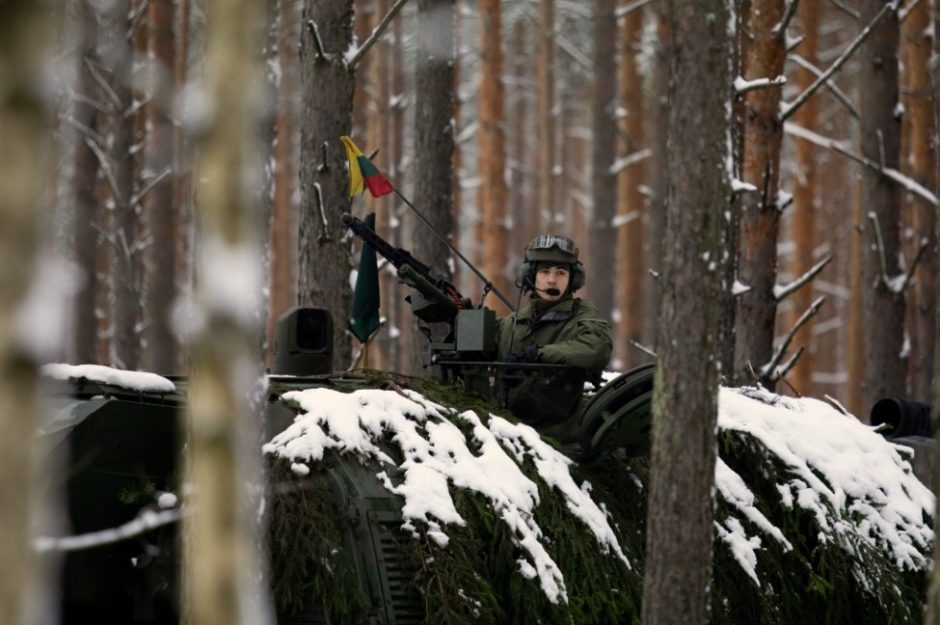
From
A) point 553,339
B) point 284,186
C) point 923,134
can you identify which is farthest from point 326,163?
point 284,186

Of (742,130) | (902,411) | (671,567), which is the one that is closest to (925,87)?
(742,130)

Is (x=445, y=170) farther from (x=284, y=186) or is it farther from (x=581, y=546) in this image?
(x=284, y=186)

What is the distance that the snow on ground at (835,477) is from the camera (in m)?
8.26

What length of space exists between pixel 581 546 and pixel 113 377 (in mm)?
2416

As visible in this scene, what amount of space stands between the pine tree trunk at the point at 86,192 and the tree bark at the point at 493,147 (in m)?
6.04

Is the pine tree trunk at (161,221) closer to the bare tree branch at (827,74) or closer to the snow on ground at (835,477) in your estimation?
the bare tree branch at (827,74)

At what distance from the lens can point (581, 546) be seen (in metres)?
7.19

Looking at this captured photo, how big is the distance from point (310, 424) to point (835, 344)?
33.4m

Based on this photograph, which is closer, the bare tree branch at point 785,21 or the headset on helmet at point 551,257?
the headset on helmet at point 551,257

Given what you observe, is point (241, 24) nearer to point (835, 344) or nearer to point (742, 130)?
point (742, 130)

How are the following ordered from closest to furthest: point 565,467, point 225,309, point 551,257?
1. point 225,309
2. point 565,467
3. point 551,257

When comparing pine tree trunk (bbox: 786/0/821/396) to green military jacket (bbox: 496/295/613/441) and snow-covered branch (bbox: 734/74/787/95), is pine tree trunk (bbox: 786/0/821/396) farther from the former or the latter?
green military jacket (bbox: 496/295/613/441)

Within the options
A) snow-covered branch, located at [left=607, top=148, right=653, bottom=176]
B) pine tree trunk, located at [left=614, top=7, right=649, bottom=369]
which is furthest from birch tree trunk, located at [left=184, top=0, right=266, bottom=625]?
pine tree trunk, located at [left=614, top=7, right=649, bottom=369]

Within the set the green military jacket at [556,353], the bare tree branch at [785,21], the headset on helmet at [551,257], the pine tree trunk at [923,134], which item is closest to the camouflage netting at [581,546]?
the green military jacket at [556,353]
